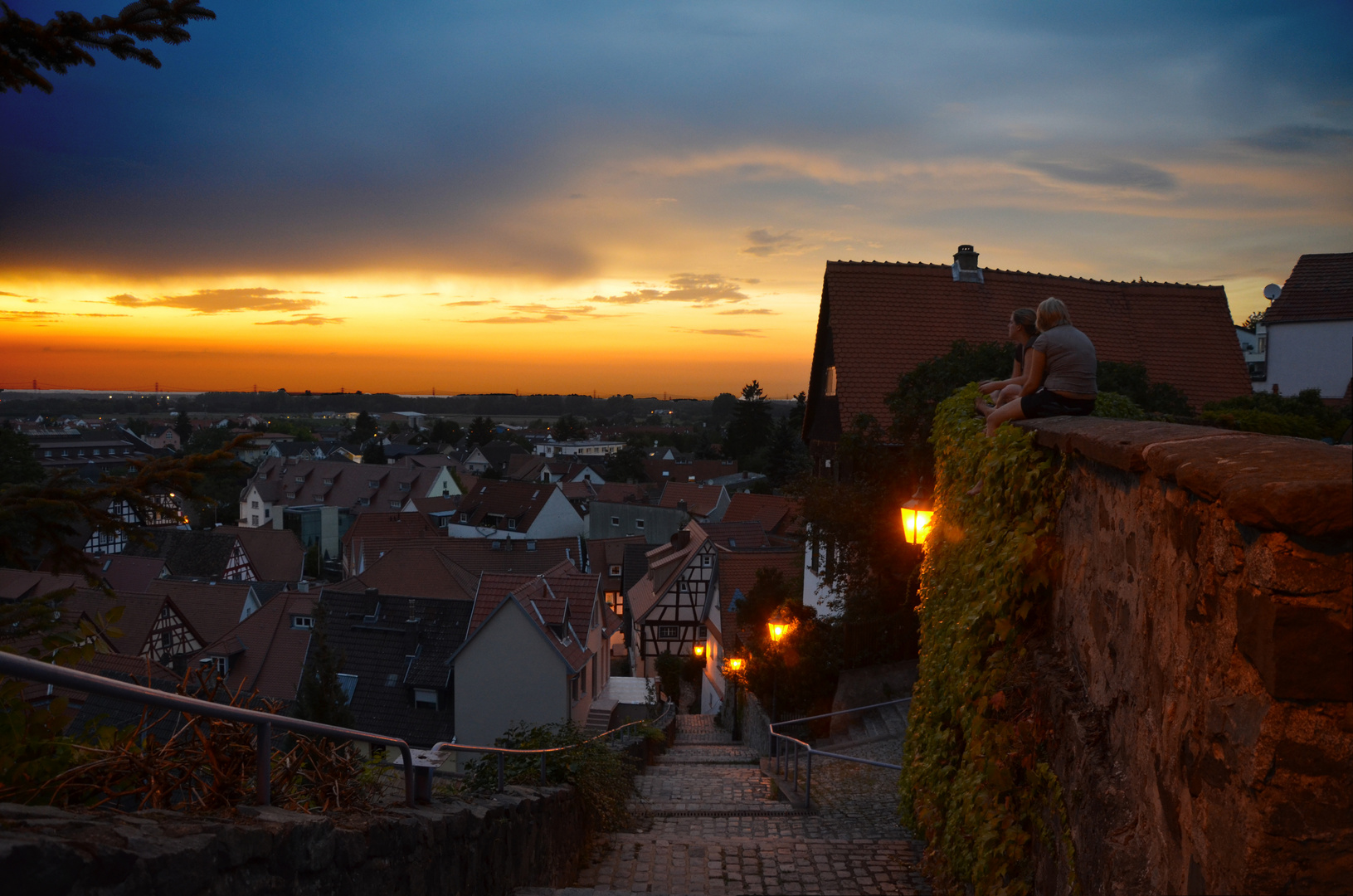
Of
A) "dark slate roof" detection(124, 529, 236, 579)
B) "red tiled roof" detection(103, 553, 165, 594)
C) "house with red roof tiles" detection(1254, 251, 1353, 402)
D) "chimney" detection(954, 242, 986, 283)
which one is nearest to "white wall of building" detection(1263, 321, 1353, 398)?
"house with red roof tiles" detection(1254, 251, 1353, 402)

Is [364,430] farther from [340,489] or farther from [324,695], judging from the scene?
[324,695]

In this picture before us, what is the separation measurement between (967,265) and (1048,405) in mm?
16061

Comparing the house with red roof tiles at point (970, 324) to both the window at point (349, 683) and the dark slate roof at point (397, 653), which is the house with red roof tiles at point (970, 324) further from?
the window at point (349, 683)

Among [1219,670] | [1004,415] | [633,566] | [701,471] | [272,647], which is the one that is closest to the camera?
[1219,670]

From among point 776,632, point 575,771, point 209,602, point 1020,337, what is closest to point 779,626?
point 776,632

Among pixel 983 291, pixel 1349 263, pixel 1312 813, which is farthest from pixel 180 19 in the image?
pixel 1349 263

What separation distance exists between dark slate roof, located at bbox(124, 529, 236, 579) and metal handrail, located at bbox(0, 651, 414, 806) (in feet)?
170

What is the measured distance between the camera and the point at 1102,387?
500 inches

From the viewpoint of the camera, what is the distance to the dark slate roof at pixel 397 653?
25969mm

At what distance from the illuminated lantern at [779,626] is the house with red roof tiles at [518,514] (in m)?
41.7

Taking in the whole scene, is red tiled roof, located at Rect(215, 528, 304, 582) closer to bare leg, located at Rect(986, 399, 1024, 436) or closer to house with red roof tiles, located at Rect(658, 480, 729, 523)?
house with red roof tiles, located at Rect(658, 480, 729, 523)

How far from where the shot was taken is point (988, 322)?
19.0 meters

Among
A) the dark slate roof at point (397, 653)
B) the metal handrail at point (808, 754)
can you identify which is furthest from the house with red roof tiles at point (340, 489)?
the metal handrail at point (808, 754)

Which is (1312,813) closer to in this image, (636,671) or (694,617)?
(694,617)
